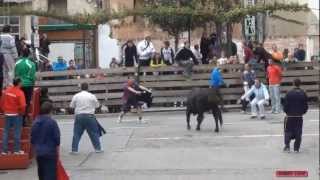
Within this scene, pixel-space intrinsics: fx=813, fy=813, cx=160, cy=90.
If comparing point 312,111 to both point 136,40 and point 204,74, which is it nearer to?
point 204,74

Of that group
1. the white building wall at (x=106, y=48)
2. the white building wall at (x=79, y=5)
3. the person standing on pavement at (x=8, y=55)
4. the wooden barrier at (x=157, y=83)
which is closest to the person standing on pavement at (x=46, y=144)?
the person standing on pavement at (x=8, y=55)

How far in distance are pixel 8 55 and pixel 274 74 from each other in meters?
12.0

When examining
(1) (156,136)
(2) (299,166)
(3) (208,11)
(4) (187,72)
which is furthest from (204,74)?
(2) (299,166)

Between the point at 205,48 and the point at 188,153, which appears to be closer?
the point at 188,153

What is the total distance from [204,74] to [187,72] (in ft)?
2.11

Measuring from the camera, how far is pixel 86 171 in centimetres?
1688

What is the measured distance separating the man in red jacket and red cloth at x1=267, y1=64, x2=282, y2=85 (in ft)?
40.1

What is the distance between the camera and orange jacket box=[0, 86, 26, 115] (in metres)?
17.1

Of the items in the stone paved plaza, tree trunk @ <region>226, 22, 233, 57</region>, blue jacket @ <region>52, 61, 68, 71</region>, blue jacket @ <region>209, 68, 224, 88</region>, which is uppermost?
tree trunk @ <region>226, 22, 233, 57</region>

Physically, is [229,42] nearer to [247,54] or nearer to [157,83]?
[247,54]

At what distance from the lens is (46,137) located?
1306 centimetres

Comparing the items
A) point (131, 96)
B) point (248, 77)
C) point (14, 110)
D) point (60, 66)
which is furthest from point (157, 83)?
point (14, 110)

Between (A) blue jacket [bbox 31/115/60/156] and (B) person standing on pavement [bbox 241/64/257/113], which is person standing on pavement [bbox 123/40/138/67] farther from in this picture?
(A) blue jacket [bbox 31/115/60/156]

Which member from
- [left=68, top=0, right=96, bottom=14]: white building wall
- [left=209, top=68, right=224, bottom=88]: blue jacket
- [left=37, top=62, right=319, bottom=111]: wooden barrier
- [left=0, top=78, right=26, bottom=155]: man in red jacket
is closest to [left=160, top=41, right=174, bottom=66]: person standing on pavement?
[left=37, top=62, right=319, bottom=111]: wooden barrier
